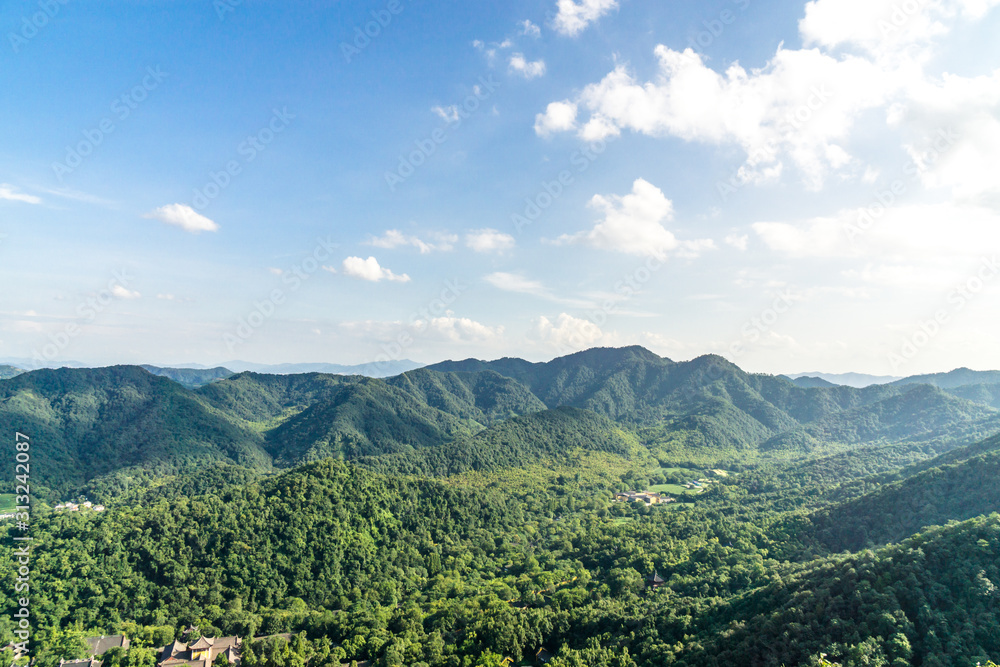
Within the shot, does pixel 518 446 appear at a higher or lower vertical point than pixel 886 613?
higher

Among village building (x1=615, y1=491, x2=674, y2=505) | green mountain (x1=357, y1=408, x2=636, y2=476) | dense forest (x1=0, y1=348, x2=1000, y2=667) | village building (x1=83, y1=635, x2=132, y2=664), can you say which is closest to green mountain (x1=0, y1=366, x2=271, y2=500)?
dense forest (x1=0, y1=348, x2=1000, y2=667)

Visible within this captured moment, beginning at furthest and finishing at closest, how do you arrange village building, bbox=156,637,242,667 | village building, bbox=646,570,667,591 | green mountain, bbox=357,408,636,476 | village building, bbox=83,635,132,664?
green mountain, bbox=357,408,636,476 → village building, bbox=646,570,667,591 → village building, bbox=156,637,242,667 → village building, bbox=83,635,132,664

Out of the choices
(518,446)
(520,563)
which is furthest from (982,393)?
(520,563)

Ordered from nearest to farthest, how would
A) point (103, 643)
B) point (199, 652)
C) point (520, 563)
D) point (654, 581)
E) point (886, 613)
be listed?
point (886, 613) < point (103, 643) < point (199, 652) < point (654, 581) < point (520, 563)

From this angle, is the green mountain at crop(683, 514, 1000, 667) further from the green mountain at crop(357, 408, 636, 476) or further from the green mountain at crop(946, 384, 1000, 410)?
the green mountain at crop(946, 384, 1000, 410)

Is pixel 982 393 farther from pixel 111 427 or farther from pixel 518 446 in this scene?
pixel 111 427

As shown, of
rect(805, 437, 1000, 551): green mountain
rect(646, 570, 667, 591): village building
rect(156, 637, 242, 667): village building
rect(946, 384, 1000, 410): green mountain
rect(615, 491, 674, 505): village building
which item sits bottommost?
rect(615, 491, 674, 505): village building

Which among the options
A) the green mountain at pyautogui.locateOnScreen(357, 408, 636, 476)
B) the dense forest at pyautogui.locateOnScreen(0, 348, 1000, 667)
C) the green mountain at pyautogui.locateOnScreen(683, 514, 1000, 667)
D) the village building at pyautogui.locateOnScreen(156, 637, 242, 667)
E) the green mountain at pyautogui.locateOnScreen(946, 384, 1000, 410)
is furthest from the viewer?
the green mountain at pyautogui.locateOnScreen(946, 384, 1000, 410)

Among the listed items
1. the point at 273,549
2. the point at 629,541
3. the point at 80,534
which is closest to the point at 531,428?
the point at 629,541

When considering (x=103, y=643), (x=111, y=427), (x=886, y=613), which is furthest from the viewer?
A: (x=111, y=427)

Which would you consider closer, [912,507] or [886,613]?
[886,613]

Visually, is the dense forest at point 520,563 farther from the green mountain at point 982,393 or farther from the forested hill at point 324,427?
the green mountain at point 982,393
